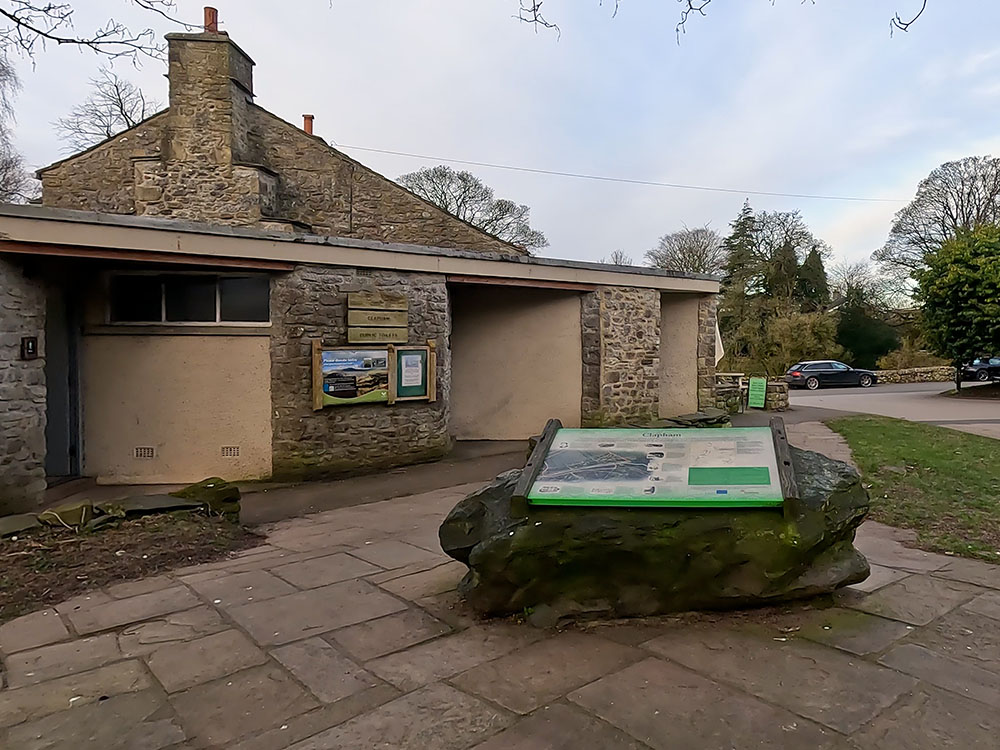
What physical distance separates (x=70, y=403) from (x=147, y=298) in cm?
171

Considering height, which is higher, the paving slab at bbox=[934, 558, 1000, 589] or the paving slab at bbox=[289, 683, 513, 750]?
the paving slab at bbox=[934, 558, 1000, 589]

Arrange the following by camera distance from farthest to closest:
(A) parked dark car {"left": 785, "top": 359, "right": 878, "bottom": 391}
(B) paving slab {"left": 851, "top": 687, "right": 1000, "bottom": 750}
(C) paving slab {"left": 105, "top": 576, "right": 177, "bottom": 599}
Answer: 1. (A) parked dark car {"left": 785, "top": 359, "right": 878, "bottom": 391}
2. (C) paving slab {"left": 105, "top": 576, "right": 177, "bottom": 599}
3. (B) paving slab {"left": 851, "top": 687, "right": 1000, "bottom": 750}

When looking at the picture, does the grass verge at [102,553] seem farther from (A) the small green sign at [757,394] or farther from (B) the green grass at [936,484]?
(A) the small green sign at [757,394]

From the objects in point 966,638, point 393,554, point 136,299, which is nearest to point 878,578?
point 966,638

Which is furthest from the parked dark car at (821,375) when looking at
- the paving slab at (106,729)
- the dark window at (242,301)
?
the paving slab at (106,729)

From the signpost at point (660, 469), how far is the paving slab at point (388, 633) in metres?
0.87

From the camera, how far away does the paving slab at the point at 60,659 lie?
3.58 meters

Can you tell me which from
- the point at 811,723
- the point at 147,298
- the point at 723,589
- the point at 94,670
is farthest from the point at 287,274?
the point at 811,723

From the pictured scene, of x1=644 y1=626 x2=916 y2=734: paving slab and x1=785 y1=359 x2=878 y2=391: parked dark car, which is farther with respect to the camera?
x1=785 y1=359 x2=878 y2=391: parked dark car

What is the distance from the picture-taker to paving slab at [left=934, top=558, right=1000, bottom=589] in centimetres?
465

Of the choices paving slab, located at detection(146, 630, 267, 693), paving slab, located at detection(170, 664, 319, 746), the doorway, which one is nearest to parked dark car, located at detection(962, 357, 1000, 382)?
the doorway

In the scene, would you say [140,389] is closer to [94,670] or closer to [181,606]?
[181,606]

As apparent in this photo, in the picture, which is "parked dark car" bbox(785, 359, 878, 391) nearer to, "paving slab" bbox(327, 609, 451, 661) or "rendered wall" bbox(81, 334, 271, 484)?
"rendered wall" bbox(81, 334, 271, 484)

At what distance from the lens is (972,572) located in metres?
4.86
